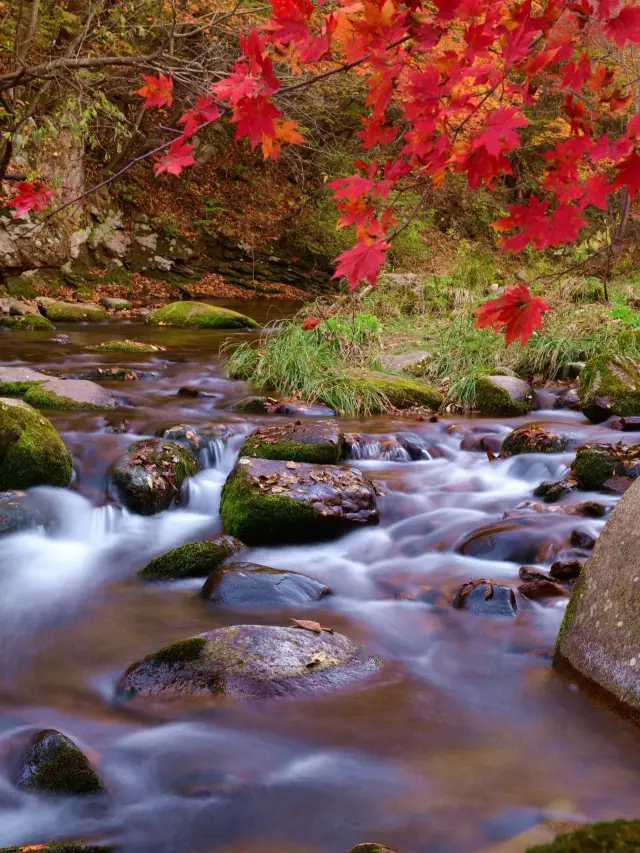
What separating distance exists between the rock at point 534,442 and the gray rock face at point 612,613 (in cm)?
308

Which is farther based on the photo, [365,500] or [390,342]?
[390,342]

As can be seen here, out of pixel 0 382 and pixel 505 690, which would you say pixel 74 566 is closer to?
pixel 505 690

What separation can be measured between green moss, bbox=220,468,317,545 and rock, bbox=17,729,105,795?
2.09 meters

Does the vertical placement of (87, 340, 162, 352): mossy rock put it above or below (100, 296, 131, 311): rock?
below

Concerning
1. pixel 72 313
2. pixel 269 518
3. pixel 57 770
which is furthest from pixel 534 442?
pixel 72 313

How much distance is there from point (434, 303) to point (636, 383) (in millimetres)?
4453

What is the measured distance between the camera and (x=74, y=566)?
4453 mm

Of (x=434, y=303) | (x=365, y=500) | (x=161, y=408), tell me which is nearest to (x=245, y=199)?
(x=434, y=303)

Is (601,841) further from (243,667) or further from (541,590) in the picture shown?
(541,590)

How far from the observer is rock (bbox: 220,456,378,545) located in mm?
4492

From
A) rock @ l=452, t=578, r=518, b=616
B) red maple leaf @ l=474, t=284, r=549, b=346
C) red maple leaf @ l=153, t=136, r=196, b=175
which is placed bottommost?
→ rock @ l=452, t=578, r=518, b=616

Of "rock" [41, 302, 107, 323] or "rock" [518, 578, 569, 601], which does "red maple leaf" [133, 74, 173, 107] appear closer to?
"rock" [518, 578, 569, 601]

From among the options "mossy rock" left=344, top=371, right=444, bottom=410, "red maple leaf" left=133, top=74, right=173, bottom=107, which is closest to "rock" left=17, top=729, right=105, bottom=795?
"red maple leaf" left=133, top=74, right=173, bottom=107

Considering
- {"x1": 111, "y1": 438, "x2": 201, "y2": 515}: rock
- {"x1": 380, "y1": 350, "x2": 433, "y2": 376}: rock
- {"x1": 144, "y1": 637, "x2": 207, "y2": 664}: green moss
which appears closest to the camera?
{"x1": 144, "y1": 637, "x2": 207, "y2": 664}: green moss
